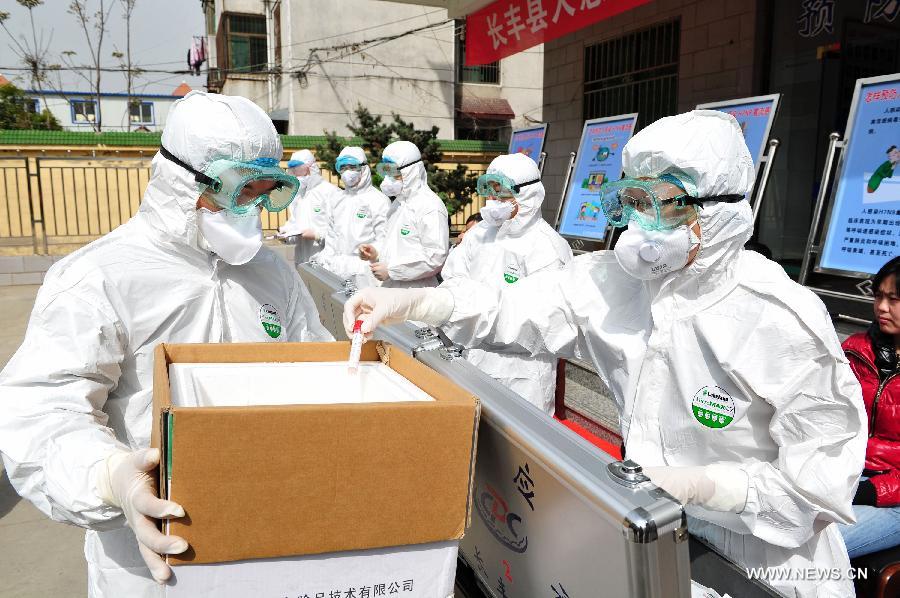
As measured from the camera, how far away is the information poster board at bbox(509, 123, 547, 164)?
25.1 feet

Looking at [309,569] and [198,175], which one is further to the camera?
[198,175]

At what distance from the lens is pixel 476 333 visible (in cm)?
184

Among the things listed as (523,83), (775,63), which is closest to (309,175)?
(775,63)

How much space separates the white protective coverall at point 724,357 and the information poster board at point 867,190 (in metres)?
2.50

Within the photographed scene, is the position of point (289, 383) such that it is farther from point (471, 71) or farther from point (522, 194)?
point (471, 71)

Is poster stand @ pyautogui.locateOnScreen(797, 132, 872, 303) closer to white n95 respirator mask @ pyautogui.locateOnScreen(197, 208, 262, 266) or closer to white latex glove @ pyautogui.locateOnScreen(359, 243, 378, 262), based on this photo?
white latex glove @ pyautogui.locateOnScreen(359, 243, 378, 262)

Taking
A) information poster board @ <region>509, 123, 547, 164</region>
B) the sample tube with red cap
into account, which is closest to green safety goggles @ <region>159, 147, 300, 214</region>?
the sample tube with red cap

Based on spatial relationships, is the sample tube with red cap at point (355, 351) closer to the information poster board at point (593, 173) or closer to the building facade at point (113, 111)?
the information poster board at point (593, 173)

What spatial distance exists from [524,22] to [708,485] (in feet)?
21.5

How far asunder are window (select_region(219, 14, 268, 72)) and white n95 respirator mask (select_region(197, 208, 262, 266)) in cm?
2101

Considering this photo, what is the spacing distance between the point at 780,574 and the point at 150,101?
132 ft

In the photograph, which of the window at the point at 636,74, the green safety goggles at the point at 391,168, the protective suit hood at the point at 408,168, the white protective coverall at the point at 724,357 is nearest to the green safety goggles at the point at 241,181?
the white protective coverall at the point at 724,357

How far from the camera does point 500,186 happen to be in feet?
13.7

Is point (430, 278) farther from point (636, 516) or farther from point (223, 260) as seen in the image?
point (636, 516)
